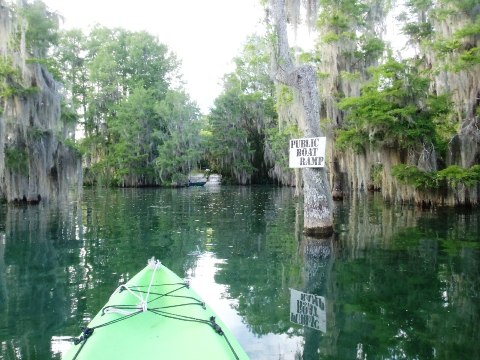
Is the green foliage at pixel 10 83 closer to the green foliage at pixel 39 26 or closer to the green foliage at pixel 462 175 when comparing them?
the green foliage at pixel 39 26

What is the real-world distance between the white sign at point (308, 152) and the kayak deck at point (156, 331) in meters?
6.07

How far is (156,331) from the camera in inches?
141

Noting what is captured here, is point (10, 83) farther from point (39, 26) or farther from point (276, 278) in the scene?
point (276, 278)

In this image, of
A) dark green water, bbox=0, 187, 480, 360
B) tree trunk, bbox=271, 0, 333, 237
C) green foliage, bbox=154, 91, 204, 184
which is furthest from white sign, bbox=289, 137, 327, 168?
green foliage, bbox=154, 91, 204, 184

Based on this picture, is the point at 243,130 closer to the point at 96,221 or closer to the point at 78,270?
the point at 96,221

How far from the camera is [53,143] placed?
1920 centimetres

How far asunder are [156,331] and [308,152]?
7302mm

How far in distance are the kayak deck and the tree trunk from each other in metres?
6.29

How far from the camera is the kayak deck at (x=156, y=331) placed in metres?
3.22

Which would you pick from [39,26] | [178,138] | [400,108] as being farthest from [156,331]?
[178,138]

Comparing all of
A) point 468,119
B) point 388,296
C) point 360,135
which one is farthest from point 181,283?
point 468,119

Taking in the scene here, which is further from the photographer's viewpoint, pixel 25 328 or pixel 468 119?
pixel 468 119

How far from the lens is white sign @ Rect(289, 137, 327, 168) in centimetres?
1000

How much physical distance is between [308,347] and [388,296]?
2.16 metres
